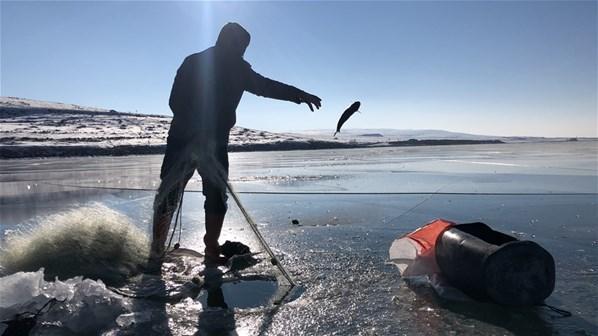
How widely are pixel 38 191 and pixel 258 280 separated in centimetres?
871

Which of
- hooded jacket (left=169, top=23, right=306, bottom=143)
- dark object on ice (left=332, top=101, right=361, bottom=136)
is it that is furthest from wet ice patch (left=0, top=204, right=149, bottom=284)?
dark object on ice (left=332, top=101, right=361, bottom=136)

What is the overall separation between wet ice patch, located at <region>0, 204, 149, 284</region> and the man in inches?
12.4

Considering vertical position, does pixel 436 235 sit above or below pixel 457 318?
above

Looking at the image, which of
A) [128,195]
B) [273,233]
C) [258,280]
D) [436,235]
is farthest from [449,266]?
[128,195]

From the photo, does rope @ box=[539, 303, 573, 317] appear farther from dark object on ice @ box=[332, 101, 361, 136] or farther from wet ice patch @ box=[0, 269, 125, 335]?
dark object on ice @ box=[332, 101, 361, 136]

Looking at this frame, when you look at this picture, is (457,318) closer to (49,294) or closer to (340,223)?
(49,294)

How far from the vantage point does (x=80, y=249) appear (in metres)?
3.58

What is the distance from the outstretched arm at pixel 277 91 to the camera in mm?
4324

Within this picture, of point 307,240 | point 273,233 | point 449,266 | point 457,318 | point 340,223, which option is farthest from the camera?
point 340,223

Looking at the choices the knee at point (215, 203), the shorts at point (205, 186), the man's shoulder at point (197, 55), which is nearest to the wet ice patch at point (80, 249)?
the shorts at point (205, 186)

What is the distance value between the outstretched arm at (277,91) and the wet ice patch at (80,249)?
177 cm

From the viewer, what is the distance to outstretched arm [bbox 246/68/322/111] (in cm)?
432

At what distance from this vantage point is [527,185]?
1016 centimetres

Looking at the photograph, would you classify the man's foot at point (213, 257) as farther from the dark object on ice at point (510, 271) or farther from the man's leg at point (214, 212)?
the dark object on ice at point (510, 271)
